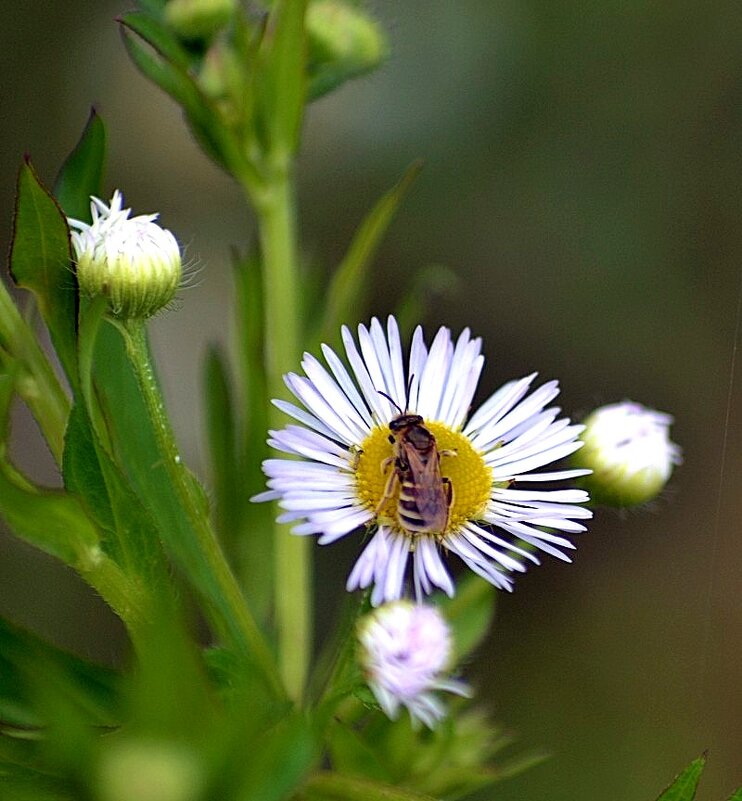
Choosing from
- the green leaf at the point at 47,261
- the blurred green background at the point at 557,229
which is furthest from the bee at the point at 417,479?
the blurred green background at the point at 557,229

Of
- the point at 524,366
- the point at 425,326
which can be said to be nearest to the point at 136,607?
the point at 425,326

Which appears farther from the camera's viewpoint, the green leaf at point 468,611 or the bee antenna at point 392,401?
the green leaf at point 468,611

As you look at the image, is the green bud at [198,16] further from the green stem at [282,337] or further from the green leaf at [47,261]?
the green leaf at [47,261]

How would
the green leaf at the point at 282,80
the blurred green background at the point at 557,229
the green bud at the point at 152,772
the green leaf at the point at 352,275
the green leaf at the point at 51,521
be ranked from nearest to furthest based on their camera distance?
the green bud at the point at 152,772, the green leaf at the point at 51,521, the green leaf at the point at 282,80, the green leaf at the point at 352,275, the blurred green background at the point at 557,229

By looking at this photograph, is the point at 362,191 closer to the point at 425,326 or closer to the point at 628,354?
the point at 425,326

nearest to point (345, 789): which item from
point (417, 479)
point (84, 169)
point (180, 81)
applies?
point (417, 479)

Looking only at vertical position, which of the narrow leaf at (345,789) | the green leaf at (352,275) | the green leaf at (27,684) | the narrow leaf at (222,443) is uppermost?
the green leaf at (352,275)
